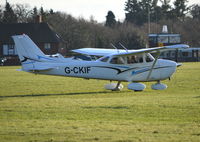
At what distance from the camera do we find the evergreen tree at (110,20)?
133750 mm

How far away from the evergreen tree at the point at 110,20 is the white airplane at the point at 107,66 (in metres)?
111

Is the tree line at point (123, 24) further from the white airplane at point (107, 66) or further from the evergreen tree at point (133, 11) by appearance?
the white airplane at point (107, 66)

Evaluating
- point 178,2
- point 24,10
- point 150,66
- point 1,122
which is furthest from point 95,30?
point 1,122

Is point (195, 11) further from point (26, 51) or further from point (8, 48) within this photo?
point (26, 51)

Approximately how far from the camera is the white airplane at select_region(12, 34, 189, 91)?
782 inches

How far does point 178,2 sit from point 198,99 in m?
120

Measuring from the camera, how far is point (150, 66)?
20.8m

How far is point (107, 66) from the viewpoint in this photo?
20.5 meters

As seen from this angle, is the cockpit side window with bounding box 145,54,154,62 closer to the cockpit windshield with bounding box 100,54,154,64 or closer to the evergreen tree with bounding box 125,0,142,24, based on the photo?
the cockpit windshield with bounding box 100,54,154,64

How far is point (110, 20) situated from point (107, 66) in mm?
117009

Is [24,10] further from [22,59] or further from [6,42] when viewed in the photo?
[22,59]

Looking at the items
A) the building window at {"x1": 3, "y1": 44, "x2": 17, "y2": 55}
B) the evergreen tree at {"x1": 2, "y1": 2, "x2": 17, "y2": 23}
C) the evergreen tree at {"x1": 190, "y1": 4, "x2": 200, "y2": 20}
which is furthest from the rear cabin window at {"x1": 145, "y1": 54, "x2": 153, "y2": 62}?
the evergreen tree at {"x1": 190, "y1": 4, "x2": 200, "y2": 20}

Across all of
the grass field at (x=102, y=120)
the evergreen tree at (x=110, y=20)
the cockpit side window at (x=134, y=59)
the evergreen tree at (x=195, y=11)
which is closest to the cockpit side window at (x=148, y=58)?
the cockpit side window at (x=134, y=59)

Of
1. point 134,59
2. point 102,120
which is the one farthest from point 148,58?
point 102,120
